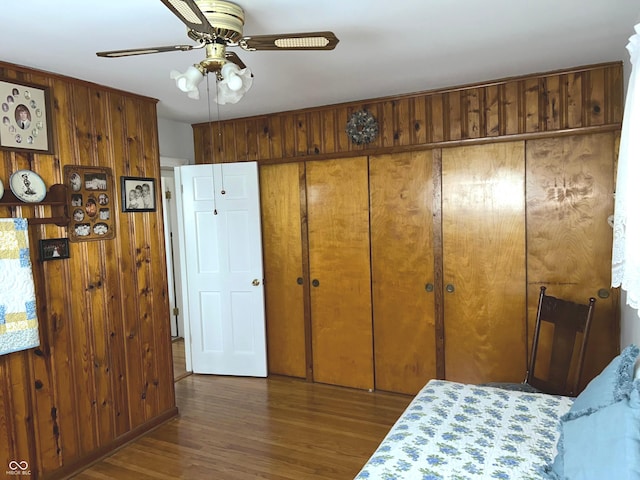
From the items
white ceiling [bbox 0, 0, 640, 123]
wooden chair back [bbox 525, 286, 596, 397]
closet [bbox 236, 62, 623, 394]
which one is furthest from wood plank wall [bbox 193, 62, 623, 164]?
wooden chair back [bbox 525, 286, 596, 397]

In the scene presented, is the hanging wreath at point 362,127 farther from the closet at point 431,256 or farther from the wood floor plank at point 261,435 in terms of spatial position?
the wood floor plank at point 261,435

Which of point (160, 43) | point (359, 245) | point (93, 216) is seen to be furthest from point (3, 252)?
point (359, 245)

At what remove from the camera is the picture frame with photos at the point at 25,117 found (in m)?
2.29

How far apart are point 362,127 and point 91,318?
233 cm

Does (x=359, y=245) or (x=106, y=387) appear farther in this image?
(x=359, y=245)

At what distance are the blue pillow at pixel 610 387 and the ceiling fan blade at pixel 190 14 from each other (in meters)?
1.82

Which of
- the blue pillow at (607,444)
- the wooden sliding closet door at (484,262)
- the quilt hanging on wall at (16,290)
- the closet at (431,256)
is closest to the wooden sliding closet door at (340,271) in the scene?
the closet at (431,256)

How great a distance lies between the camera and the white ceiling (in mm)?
1830

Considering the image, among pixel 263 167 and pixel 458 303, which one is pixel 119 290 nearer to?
pixel 263 167

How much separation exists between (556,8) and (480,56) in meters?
0.61

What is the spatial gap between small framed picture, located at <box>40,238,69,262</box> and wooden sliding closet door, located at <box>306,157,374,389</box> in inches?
73.0

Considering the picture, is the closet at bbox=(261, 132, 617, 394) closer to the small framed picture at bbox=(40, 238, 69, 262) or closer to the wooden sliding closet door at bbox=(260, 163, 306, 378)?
the wooden sliding closet door at bbox=(260, 163, 306, 378)

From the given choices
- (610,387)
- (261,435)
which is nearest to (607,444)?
(610,387)

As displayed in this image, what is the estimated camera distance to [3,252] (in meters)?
2.19
